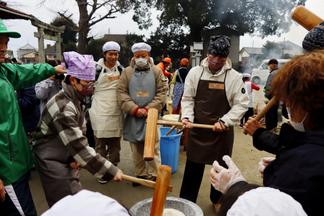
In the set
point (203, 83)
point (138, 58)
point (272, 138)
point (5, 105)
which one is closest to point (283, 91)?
point (272, 138)

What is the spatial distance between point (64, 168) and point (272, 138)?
1500 millimetres

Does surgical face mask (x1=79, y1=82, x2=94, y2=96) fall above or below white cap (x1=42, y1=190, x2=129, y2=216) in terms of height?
above

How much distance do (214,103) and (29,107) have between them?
2.26m

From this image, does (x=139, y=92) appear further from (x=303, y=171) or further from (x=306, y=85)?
(x=303, y=171)

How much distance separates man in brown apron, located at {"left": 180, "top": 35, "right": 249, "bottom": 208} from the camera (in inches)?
134

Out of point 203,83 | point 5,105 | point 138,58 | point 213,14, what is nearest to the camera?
point 5,105

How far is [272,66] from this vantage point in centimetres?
812

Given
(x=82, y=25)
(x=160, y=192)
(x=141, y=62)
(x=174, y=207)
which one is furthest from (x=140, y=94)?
(x=82, y=25)

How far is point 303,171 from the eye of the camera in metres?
1.24

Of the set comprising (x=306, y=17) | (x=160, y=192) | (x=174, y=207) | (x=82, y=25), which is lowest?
(x=174, y=207)

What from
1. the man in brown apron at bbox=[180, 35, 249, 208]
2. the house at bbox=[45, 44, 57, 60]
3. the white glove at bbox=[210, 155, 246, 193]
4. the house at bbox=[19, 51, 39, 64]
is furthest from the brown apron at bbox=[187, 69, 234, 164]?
the house at bbox=[19, 51, 39, 64]

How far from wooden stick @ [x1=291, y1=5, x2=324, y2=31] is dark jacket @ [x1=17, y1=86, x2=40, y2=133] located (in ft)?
10.1

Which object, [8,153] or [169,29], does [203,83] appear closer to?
[8,153]

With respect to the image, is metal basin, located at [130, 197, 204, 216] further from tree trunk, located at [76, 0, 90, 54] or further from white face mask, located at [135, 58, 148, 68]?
tree trunk, located at [76, 0, 90, 54]
